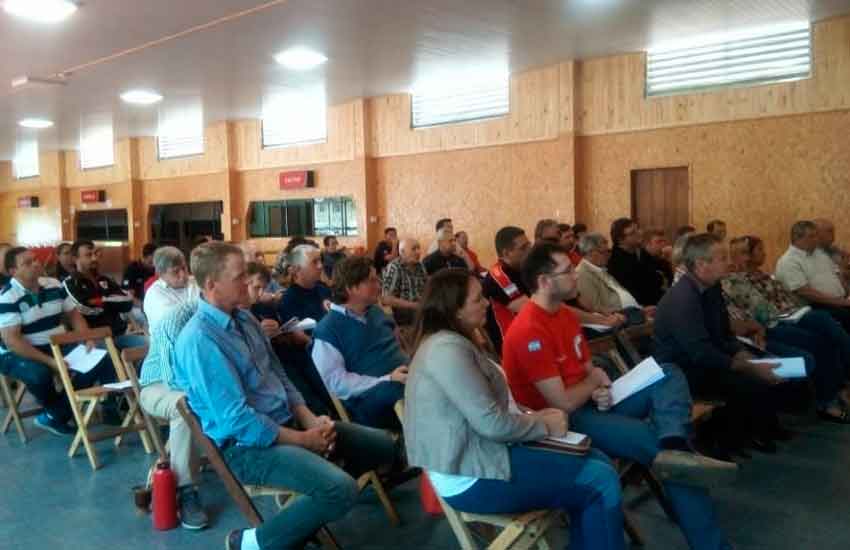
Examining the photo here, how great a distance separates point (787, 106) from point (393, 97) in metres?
6.18

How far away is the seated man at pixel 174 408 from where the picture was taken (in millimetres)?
3512

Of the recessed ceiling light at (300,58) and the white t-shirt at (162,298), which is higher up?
the recessed ceiling light at (300,58)

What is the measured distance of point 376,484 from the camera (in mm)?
3441

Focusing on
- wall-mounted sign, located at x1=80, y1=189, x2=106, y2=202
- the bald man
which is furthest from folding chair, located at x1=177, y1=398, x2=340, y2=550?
wall-mounted sign, located at x1=80, y1=189, x2=106, y2=202

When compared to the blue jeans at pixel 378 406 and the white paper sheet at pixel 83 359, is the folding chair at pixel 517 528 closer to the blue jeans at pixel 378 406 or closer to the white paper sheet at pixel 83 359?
the blue jeans at pixel 378 406

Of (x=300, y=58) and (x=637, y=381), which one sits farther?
(x=300, y=58)

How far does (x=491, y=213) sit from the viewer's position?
37.7ft

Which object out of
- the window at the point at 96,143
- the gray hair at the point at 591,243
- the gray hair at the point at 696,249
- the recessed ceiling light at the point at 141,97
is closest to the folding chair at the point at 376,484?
the gray hair at the point at 696,249

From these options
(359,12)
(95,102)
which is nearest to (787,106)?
(359,12)

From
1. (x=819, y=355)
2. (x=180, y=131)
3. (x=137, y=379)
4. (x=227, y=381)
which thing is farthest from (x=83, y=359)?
(x=180, y=131)

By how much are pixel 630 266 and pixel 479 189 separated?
5974 mm

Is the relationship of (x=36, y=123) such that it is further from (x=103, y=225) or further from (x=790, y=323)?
(x=790, y=323)

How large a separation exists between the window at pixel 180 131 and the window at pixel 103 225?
209 cm

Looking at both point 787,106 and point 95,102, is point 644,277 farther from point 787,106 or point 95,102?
point 95,102
